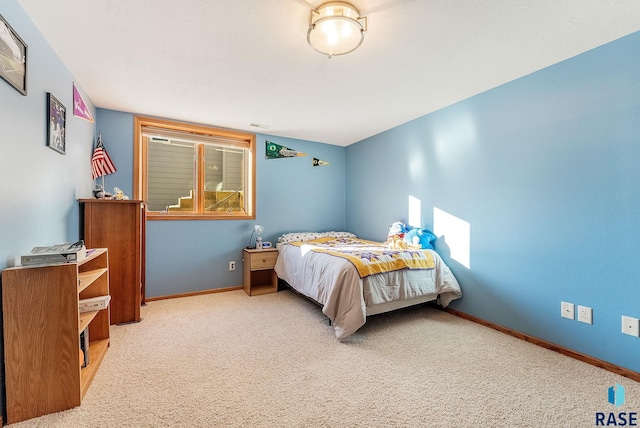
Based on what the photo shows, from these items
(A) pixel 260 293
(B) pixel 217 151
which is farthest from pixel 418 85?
(A) pixel 260 293

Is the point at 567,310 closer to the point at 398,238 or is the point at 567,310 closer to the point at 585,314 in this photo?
the point at 585,314

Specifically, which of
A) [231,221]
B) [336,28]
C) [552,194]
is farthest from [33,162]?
[552,194]

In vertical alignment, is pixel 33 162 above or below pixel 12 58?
below

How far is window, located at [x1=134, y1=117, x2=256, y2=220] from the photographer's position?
3.25 meters

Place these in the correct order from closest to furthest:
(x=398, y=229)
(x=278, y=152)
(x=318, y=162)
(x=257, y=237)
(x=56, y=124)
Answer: (x=56, y=124) → (x=398, y=229) → (x=257, y=237) → (x=278, y=152) → (x=318, y=162)

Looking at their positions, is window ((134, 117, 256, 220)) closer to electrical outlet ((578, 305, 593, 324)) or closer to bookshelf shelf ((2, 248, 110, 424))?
bookshelf shelf ((2, 248, 110, 424))

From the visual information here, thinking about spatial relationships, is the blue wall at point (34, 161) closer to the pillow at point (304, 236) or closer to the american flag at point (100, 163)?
the american flag at point (100, 163)

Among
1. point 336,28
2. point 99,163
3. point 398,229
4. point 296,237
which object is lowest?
point 296,237

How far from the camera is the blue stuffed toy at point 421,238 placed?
296 cm

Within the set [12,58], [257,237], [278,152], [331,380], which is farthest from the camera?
[278,152]

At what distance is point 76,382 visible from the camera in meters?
1.41

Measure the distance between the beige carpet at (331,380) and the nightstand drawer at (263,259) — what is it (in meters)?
0.98

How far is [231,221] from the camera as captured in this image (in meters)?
3.62

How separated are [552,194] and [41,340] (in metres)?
3.49
